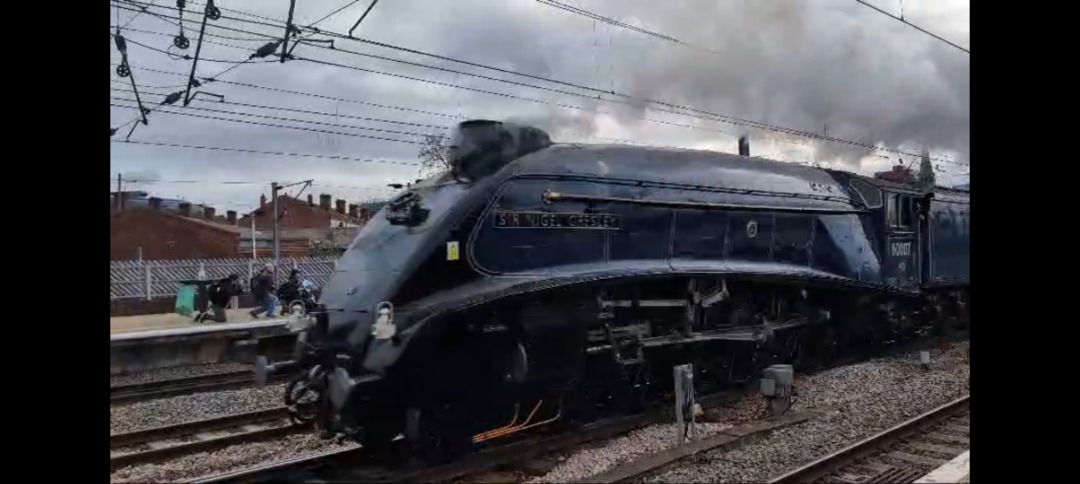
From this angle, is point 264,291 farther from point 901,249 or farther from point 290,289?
point 901,249

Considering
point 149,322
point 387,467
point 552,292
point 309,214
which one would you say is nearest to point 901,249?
point 552,292

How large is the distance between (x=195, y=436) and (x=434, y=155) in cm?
219

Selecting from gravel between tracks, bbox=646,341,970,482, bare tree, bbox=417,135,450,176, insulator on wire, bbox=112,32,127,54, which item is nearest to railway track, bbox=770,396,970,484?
gravel between tracks, bbox=646,341,970,482

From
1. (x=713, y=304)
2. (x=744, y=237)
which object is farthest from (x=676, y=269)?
(x=744, y=237)

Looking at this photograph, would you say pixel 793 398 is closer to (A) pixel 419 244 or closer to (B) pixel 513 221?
(B) pixel 513 221

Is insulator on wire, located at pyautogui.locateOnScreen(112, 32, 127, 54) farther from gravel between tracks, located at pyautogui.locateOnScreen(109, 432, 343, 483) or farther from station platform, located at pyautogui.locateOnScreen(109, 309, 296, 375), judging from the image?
gravel between tracks, located at pyautogui.locateOnScreen(109, 432, 343, 483)

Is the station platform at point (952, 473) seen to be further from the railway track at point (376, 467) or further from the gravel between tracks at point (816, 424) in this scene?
the railway track at point (376, 467)

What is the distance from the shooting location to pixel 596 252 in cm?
452

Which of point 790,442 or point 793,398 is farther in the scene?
point 793,398

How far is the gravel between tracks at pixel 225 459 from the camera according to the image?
3.57 metres
